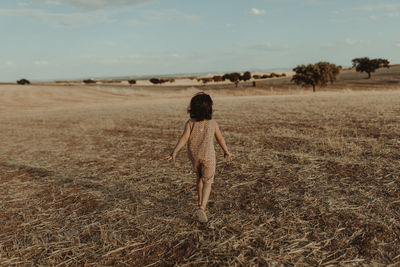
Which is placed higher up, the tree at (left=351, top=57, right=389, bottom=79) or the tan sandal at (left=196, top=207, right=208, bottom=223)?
the tree at (left=351, top=57, right=389, bottom=79)

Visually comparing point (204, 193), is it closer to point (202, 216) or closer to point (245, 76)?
point (202, 216)

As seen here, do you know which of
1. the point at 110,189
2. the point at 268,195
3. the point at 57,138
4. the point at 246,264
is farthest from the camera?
the point at 57,138

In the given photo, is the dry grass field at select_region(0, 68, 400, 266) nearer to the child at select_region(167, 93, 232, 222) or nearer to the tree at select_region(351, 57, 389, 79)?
the child at select_region(167, 93, 232, 222)

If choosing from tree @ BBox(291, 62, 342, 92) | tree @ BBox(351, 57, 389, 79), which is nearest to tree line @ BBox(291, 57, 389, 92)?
tree @ BBox(291, 62, 342, 92)

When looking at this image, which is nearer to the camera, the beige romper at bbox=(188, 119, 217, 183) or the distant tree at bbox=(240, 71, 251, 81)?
the beige romper at bbox=(188, 119, 217, 183)

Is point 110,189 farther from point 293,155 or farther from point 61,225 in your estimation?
point 293,155

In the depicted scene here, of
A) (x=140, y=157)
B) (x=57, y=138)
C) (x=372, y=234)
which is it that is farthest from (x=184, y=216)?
(x=57, y=138)

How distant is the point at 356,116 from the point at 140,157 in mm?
11219

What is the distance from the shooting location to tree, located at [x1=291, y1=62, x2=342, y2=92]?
50281mm

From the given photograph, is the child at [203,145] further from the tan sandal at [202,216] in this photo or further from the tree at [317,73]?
the tree at [317,73]

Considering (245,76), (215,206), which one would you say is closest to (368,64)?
(245,76)

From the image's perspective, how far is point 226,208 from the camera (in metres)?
5.03

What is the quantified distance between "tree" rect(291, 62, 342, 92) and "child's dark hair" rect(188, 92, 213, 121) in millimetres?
50135

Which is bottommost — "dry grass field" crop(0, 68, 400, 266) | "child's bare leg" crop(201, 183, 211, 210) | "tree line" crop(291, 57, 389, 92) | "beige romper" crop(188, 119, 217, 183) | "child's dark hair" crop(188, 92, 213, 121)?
"dry grass field" crop(0, 68, 400, 266)
